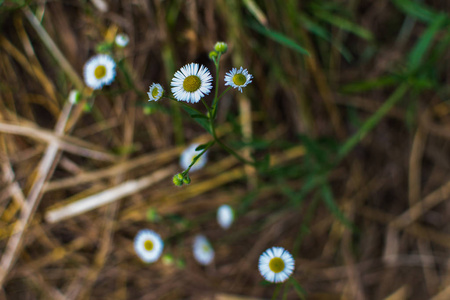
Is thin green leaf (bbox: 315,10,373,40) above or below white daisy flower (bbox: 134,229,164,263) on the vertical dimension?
above

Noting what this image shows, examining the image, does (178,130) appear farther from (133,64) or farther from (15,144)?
(15,144)

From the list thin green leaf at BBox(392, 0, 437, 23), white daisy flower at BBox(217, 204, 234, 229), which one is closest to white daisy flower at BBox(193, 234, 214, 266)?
white daisy flower at BBox(217, 204, 234, 229)

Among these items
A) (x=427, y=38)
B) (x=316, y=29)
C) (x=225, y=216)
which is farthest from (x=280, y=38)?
(x=225, y=216)

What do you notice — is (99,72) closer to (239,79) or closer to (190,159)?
(190,159)

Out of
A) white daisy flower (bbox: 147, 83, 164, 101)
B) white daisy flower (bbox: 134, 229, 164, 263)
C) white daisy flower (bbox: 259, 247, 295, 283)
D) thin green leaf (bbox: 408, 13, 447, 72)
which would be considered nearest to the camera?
white daisy flower (bbox: 147, 83, 164, 101)

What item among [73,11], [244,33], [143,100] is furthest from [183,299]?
[73,11]

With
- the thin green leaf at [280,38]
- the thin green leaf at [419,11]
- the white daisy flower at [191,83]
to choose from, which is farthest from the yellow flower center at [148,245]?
the thin green leaf at [419,11]

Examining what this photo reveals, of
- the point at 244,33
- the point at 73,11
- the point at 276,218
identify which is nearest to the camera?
the point at 244,33

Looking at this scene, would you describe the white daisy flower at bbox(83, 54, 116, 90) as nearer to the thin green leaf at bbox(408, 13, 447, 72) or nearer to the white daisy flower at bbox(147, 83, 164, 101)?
the white daisy flower at bbox(147, 83, 164, 101)
